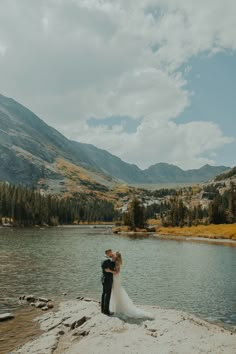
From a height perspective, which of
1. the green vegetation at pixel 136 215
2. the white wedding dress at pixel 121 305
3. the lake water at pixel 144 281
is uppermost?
the green vegetation at pixel 136 215

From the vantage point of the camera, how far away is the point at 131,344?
18.0 m

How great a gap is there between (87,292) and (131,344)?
18.6 m

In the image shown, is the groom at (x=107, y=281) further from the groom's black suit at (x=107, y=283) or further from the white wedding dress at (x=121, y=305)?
the white wedding dress at (x=121, y=305)

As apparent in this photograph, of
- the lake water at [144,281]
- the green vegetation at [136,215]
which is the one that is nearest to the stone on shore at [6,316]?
the lake water at [144,281]

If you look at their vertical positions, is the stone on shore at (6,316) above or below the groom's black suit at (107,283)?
below

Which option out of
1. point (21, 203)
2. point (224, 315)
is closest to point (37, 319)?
point (224, 315)

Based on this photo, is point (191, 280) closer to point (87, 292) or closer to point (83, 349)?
point (87, 292)

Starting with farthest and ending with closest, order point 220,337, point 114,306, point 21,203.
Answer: point 21,203, point 114,306, point 220,337

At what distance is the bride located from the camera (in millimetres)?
23625

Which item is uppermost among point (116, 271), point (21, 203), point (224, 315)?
point (21, 203)

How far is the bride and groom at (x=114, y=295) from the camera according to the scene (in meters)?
23.9

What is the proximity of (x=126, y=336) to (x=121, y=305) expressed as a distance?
479cm

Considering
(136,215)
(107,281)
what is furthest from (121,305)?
(136,215)

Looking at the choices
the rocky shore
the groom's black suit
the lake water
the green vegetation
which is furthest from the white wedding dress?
the green vegetation
